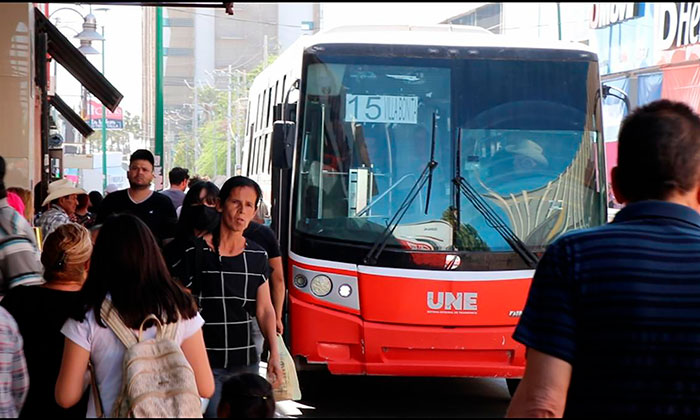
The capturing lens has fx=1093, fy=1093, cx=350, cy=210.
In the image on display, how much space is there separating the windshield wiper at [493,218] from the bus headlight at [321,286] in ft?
4.12

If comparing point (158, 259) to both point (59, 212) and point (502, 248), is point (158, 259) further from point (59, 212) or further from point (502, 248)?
point (59, 212)

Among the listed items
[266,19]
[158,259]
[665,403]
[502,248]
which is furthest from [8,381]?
[266,19]

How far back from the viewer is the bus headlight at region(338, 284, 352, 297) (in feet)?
27.7

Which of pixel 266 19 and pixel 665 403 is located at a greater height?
pixel 266 19

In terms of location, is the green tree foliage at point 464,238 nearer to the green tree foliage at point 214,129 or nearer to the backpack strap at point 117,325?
the backpack strap at point 117,325

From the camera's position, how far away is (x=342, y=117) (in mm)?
8641

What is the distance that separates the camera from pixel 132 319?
3.83m

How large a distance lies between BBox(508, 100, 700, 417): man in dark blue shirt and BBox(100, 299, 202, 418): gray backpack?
1193 mm

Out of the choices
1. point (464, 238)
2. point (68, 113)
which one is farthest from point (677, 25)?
point (464, 238)

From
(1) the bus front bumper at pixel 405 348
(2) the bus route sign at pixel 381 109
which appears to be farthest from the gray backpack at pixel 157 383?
(2) the bus route sign at pixel 381 109

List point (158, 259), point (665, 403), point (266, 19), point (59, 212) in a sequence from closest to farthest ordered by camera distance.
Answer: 1. point (665, 403)
2. point (158, 259)
3. point (59, 212)
4. point (266, 19)

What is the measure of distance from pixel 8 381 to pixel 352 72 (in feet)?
16.7

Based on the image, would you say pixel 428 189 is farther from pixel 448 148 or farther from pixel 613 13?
pixel 613 13

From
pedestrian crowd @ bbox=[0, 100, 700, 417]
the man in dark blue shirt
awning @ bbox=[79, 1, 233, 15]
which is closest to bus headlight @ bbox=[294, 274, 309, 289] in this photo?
pedestrian crowd @ bbox=[0, 100, 700, 417]
